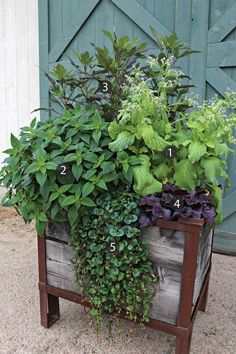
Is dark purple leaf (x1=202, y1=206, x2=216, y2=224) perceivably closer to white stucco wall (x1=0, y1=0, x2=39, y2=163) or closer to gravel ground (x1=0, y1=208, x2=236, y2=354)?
gravel ground (x1=0, y1=208, x2=236, y2=354)

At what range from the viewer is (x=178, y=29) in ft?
8.04

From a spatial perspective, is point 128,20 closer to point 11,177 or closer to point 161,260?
point 11,177

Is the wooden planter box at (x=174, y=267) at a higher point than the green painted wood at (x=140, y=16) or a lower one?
lower

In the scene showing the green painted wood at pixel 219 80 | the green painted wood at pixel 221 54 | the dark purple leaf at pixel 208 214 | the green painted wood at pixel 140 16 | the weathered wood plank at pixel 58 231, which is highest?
the green painted wood at pixel 140 16

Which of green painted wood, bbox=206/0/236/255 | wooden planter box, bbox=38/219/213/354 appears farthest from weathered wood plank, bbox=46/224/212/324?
green painted wood, bbox=206/0/236/255

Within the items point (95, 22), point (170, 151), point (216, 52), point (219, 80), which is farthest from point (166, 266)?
point (95, 22)

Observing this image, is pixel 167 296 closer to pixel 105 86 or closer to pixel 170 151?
pixel 170 151

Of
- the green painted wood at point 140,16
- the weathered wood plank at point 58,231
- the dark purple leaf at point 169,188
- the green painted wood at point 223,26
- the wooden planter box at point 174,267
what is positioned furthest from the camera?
the green painted wood at point 140,16

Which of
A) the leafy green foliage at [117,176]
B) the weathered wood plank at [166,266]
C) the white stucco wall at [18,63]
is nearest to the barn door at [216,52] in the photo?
the leafy green foliage at [117,176]

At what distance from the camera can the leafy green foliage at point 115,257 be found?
1268 mm

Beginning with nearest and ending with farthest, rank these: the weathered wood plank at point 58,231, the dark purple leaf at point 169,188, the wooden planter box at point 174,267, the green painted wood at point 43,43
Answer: the wooden planter box at point 174,267 → the dark purple leaf at point 169,188 → the weathered wood plank at point 58,231 → the green painted wood at point 43,43

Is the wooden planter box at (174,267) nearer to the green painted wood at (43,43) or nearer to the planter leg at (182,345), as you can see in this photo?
the planter leg at (182,345)

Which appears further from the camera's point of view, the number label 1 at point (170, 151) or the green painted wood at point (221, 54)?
the green painted wood at point (221, 54)

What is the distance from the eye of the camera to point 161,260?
1.29 meters
